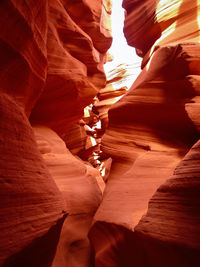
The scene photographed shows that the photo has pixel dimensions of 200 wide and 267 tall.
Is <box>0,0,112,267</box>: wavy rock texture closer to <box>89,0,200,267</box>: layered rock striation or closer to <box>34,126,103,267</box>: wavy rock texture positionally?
<box>34,126,103,267</box>: wavy rock texture

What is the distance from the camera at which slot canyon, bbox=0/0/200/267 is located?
2236 millimetres

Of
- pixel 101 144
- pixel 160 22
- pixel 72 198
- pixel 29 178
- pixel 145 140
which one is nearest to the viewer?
pixel 29 178

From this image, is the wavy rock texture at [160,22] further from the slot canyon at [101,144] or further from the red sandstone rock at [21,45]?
the red sandstone rock at [21,45]

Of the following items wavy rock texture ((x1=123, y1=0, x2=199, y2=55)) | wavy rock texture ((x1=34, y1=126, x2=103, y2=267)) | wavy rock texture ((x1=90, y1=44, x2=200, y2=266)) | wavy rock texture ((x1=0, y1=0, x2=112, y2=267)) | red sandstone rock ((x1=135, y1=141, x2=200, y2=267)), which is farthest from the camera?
wavy rock texture ((x1=123, y1=0, x2=199, y2=55))

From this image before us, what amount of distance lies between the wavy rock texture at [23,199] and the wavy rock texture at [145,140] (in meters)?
1.27

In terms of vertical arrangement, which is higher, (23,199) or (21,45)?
(21,45)

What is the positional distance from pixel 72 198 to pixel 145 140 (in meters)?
2.20

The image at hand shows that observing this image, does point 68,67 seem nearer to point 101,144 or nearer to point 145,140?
point 101,144

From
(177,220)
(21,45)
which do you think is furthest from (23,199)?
(21,45)

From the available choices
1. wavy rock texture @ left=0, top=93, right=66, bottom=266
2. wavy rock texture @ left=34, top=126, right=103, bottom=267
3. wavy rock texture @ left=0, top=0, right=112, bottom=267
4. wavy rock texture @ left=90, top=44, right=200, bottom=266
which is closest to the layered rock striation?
wavy rock texture @ left=90, top=44, right=200, bottom=266

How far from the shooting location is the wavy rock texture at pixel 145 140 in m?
3.88

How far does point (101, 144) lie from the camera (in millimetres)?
6285

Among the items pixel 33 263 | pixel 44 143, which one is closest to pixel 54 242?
pixel 33 263

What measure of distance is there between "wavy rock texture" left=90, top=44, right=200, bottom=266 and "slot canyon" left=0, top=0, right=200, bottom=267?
24 millimetres
